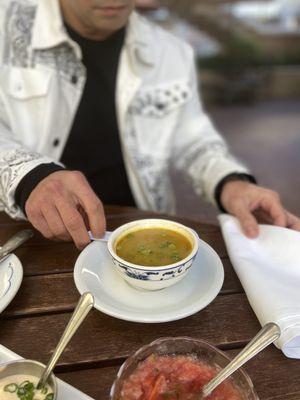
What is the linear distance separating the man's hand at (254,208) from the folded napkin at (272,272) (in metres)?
0.02

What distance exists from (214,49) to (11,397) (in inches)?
198

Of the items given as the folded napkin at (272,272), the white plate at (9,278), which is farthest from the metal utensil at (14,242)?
the folded napkin at (272,272)

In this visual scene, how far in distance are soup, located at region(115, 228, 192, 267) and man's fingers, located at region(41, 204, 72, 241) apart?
0.43 feet

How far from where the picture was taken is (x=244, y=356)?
2.24 ft

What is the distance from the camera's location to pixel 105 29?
4.79 ft

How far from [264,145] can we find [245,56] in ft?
5.30

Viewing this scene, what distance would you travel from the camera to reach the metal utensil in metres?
1.01

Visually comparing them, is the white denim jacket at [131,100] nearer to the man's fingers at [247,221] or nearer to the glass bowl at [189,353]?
the man's fingers at [247,221]

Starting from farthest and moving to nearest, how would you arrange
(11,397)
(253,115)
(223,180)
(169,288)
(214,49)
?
1. (214,49)
2. (253,115)
3. (223,180)
4. (169,288)
5. (11,397)

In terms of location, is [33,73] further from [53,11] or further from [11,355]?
[11,355]

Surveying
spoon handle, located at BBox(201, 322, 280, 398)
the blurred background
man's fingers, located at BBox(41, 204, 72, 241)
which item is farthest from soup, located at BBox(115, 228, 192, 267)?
the blurred background

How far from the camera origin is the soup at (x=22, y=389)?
64 centimetres

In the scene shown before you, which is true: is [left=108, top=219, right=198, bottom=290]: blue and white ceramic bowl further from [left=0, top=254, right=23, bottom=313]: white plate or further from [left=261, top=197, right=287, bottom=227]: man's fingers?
[left=261, top=197, right=287, bottom=227]: man's fingers

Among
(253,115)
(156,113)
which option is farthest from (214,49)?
(156,113)
